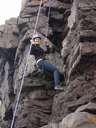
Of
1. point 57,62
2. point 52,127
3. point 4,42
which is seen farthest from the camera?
point 4,42

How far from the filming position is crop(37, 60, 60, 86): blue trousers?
44.6 feet

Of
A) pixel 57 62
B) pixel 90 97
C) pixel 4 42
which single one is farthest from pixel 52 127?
pixel 4 42

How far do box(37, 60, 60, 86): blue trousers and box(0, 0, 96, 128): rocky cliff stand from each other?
0.35 m

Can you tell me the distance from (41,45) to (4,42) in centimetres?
680

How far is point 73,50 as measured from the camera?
13117mm

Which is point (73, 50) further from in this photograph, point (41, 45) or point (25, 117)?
point (25, 117)

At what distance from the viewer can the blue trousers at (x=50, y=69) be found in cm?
1359

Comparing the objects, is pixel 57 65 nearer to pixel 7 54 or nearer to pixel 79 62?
pixel 79 62

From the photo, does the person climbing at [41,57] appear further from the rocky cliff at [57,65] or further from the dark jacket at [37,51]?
the rocky cliff at [57,65]

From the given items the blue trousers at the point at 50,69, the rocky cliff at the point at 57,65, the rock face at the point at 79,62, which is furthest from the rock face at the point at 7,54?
the rock face at the point at 79,62

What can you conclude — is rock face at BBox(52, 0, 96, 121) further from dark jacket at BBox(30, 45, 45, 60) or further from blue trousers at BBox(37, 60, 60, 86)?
dark jacket at BBox(30, 45, 45, 60)

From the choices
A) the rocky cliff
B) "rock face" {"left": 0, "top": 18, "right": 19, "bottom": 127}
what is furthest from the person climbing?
"rock face" {"left": 0, "top": 18, "right": 19, "bottom": 127}

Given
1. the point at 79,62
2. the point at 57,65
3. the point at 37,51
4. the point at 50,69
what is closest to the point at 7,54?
the point at 57,65

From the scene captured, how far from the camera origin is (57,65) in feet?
51.8
